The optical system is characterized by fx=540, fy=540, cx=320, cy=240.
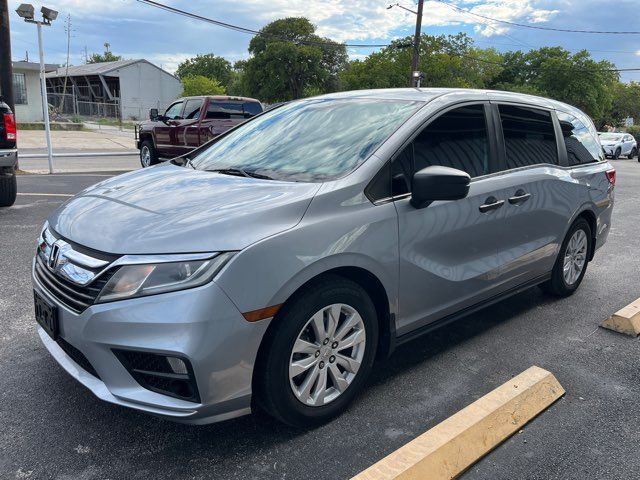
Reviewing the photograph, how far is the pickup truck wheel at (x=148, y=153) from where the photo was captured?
540 inches

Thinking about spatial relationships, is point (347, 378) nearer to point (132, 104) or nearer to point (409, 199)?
point (409, 199)

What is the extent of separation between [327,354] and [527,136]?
2388mm

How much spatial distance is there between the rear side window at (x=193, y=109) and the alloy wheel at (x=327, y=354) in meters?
10.4

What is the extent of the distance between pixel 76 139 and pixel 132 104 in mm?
29204

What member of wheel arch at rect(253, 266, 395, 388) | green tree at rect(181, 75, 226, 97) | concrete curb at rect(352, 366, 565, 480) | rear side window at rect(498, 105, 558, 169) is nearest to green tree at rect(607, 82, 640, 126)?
green tree at rect(181, 75, 226, 97)

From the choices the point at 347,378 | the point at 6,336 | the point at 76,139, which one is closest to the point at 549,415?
the point at 347,378

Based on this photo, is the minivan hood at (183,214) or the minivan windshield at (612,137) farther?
the minivan windshield at (612,137)

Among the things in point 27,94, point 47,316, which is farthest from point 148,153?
point 27,94

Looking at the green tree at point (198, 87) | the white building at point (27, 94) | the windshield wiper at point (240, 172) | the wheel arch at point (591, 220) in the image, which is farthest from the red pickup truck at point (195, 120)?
the green tree at point (198, 87)

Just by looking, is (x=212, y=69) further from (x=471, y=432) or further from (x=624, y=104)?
(x=471, y=432)

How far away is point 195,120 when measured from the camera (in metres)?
12.1

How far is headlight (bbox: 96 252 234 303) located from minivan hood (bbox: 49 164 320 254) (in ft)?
0.20

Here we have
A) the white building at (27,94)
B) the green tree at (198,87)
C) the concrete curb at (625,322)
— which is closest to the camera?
the concrete curb at (625,322)

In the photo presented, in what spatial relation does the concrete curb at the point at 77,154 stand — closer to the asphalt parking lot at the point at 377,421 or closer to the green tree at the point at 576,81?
the asphalt parking lot at the point at 377,421
